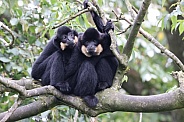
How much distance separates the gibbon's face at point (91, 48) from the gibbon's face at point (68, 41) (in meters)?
0.12

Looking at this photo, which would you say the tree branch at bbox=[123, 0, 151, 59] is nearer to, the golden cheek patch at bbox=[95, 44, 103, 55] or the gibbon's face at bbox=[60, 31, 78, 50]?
the golden cheek patch at bbox=[95, 44, 103, 55]

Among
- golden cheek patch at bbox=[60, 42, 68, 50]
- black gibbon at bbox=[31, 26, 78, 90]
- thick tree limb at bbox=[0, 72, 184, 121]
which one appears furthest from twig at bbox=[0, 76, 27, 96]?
golden cheek patch at bbox=[60, 42, 68, 50]

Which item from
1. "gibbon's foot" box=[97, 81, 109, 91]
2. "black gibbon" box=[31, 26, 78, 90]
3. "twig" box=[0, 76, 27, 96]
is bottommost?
"gibbon's foot" box=[97, 81, 109, 91]

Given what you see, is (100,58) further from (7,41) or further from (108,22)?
(7,41)

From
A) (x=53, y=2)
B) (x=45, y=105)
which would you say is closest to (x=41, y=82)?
(x=45, y=105)

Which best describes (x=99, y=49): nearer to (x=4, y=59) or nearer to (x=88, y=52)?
(x=88, y=52)

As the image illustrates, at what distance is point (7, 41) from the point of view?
5.75m

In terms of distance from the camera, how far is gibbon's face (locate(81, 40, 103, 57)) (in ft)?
14.0

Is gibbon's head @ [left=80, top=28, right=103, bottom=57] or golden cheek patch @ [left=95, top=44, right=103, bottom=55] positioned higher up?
gibbon's head @ [left=80, top=28, right=103, bottom=57]

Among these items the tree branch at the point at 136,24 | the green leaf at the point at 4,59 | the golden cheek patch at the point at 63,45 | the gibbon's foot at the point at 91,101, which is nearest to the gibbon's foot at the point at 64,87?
the gibbon's foot at the point at 91,101

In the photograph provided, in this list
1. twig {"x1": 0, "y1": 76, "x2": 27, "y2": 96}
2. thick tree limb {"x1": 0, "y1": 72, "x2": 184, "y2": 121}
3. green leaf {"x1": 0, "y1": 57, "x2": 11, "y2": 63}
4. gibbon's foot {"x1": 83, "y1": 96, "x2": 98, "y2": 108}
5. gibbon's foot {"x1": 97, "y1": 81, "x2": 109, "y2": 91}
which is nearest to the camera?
twig {"x1": 0, "y1": 76, "x2": 27, "y2": 96}

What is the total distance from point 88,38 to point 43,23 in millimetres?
1545

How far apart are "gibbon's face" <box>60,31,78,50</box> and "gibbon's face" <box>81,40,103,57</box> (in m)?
0.12

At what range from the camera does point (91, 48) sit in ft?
14.0
